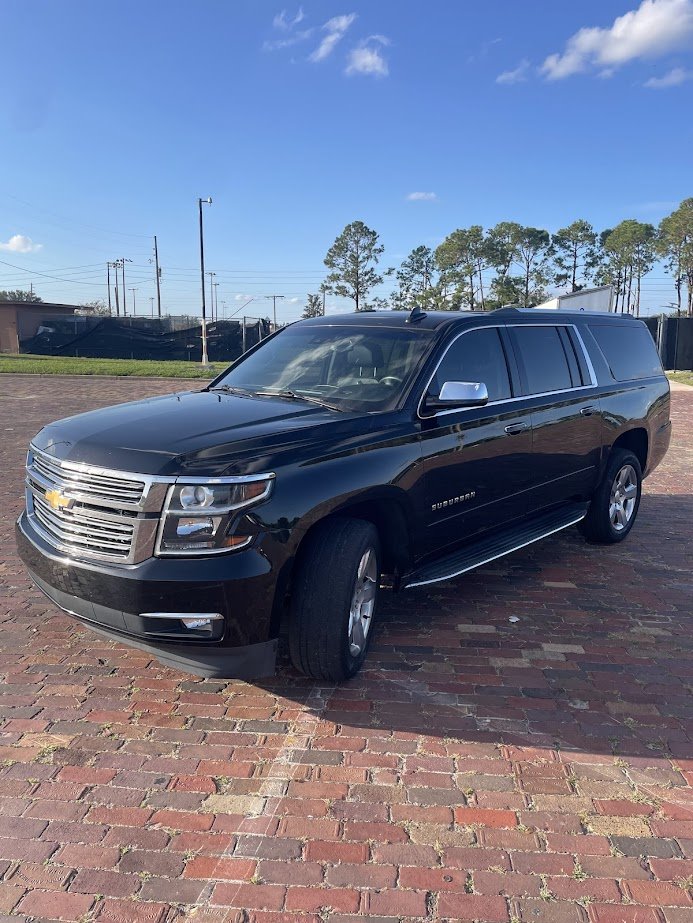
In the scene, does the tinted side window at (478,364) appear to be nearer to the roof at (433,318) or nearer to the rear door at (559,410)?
the roof at (433,318)

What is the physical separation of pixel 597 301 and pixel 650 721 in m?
21.9

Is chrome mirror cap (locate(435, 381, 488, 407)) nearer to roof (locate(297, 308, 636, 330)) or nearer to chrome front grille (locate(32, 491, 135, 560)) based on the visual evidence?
roof (locate(297, 308, 636, 330))

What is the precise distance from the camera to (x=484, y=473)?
4.51 m

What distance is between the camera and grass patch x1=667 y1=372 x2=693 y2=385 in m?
24.3

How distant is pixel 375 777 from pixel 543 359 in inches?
135

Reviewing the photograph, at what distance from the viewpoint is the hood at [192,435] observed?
3055 millimetres

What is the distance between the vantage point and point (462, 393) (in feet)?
12.7

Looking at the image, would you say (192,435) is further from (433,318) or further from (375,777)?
(433,318)

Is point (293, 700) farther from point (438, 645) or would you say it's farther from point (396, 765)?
point (438, 645)

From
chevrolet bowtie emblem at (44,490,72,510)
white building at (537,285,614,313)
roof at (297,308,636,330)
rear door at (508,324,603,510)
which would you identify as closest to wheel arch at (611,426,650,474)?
rear door at (508,324,603,510)

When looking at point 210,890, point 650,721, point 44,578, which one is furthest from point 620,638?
point 44,578

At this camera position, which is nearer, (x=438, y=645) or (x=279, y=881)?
(x=279, y=881)

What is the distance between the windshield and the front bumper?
127 cm

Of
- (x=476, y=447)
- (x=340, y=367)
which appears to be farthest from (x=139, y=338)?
(x=476, y=447)
